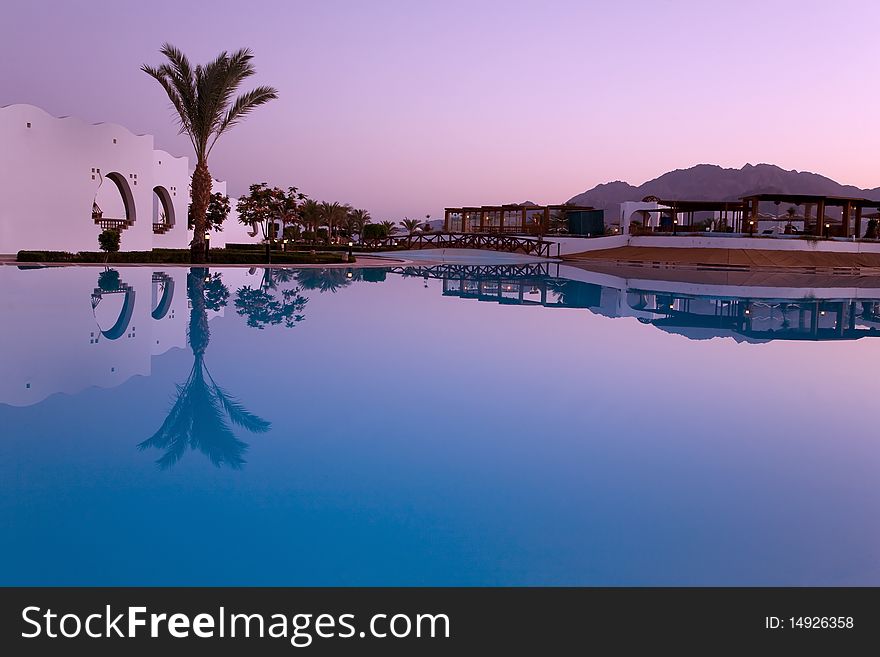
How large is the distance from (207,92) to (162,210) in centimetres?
1674

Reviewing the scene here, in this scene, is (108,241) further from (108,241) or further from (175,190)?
(175,190)

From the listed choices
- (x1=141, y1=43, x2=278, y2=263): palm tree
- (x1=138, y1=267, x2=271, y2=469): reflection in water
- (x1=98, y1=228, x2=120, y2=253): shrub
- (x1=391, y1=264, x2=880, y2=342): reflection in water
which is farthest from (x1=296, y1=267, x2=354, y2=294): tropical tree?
(x1=138, y1=267, x2=271, y2=469): reflection in water

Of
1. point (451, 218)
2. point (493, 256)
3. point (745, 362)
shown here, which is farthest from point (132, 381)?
point (451, 218)

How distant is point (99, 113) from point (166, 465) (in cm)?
4437

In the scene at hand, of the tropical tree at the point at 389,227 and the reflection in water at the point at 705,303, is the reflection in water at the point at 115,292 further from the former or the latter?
the tropical tree at the point at 389,227

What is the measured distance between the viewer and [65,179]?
1187 inches

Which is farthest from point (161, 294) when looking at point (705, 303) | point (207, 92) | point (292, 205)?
point (292, 205)

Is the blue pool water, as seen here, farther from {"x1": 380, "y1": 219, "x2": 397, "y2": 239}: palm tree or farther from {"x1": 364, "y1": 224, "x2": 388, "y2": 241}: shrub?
{"x1": 380, "y1": 219, "x2": 397, "y2": 239}: palm tree

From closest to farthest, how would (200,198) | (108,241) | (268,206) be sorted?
(108,241) → (200,198) → (268,206)

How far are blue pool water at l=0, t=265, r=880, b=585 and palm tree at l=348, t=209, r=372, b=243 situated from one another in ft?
176

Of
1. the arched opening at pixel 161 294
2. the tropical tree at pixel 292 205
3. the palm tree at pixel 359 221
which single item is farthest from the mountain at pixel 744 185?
the arched opening at pixel 161 294

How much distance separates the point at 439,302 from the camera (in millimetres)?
19422

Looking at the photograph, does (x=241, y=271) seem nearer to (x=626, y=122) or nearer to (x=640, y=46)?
(x=640, y=46)

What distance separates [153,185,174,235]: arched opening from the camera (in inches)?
1574
